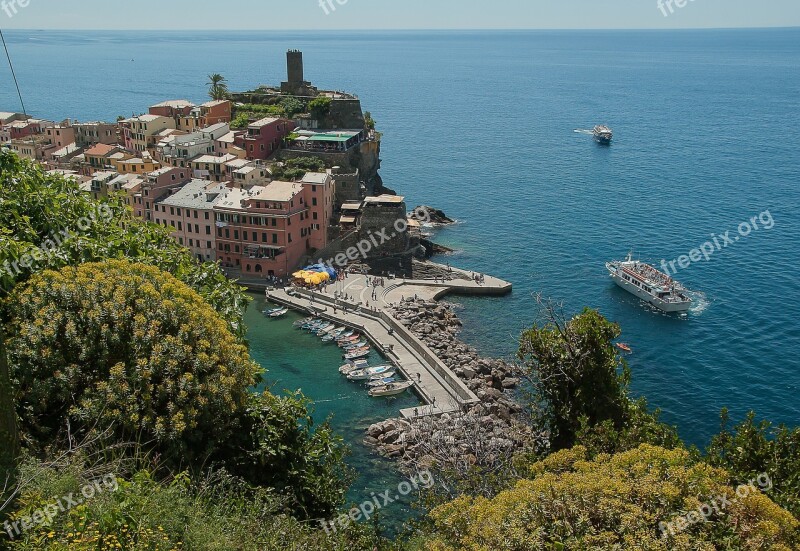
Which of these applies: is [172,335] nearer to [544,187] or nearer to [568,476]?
[568,476]

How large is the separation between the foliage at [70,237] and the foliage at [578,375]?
29.2 feet

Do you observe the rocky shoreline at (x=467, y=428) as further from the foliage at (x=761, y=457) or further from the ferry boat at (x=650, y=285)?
the ferry boat at (x=650, y=285)

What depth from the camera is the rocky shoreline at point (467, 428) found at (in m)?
29.2

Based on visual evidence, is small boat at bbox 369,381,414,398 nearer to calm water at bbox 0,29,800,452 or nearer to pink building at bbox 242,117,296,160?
calm water at bbox 0,29,800,452

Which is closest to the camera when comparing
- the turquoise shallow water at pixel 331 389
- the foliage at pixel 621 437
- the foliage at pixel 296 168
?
the foliage at pixel 621 437

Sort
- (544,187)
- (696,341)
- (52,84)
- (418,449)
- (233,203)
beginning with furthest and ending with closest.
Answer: (52,84) < (544,187) < (233,203) < (696,341) < (418,449)

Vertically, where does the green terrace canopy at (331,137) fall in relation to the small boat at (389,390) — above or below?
above

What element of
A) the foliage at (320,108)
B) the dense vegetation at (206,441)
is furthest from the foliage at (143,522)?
the foliage at (320,108)

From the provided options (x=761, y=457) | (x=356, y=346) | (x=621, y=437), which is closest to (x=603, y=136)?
(x=356, y=346)

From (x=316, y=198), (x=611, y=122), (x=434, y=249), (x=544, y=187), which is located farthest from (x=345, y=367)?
(x=611, y=122)

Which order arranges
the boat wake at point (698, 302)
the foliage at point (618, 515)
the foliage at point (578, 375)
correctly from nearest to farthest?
1. the foliage at point (618, 515)
2. the foliage at point (578, 375)
3. the boat wake at point (698, 302)

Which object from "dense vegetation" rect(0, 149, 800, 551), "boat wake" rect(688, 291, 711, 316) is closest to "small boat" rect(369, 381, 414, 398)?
"dense vegetation" rect(0, 149, 800, 551)

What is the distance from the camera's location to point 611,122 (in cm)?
12488

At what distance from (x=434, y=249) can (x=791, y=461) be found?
1818 inches
